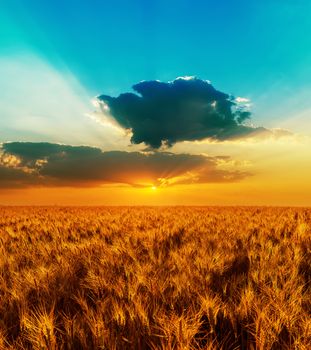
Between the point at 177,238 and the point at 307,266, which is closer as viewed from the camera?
the point at 307,266

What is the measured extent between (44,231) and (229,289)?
5903mm

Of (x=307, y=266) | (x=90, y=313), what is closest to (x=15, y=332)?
(x=90, y=313)

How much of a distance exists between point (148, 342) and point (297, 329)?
2.88 feet

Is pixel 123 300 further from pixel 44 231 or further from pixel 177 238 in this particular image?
pixel 44 231

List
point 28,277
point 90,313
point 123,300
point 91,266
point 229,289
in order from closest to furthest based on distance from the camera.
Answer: point 90,313 → point 123,300 → point 229,289 → point 28,277 → point 91,266

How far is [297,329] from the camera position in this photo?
2098 millimetres

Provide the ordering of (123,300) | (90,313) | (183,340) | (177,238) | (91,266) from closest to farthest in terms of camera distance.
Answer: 1. (183,340)
2. (90,313)
3. (123,300)
4. (91,266)
5. (177,238)

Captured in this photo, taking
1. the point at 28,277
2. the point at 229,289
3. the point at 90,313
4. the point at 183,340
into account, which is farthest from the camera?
the point at 28,277

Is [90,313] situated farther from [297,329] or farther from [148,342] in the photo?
[297,329]

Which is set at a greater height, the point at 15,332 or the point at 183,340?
the point at 183,340

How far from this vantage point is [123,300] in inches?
98.2

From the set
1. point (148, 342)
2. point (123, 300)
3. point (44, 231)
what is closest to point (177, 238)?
point (44, 231)

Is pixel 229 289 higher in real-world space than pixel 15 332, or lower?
higher

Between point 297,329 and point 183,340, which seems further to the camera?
point 297,329
